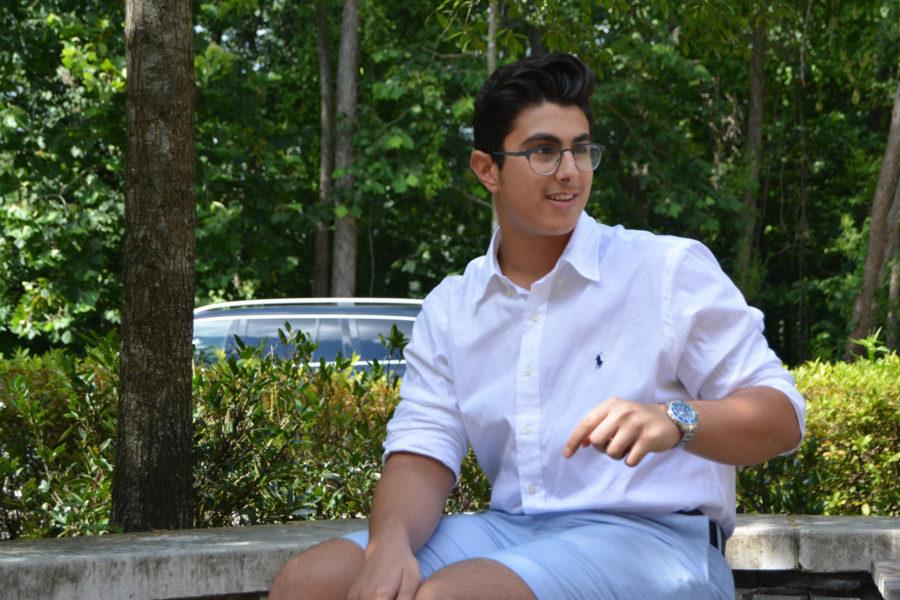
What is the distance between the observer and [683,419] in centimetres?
219

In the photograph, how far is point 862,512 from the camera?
4.96m

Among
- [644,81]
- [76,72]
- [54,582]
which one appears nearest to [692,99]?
[644,81]

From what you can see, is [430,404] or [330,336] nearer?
[430,404]

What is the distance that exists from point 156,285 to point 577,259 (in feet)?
6.43

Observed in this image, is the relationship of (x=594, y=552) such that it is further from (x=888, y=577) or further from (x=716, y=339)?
(x=888, y=577)

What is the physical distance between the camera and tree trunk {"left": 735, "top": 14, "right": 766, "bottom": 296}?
2477 centimetres

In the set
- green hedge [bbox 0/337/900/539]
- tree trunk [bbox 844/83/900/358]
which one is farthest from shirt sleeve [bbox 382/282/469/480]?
tree trunk [bbox 844/83/900/358]

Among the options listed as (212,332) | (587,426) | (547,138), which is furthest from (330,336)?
(587,426)

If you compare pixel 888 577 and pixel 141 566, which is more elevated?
pixel 888 577

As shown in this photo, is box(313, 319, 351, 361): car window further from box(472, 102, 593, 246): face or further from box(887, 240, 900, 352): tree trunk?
box(887, 240, 900, 352): tree trunk

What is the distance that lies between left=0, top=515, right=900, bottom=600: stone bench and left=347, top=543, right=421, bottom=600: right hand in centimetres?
115

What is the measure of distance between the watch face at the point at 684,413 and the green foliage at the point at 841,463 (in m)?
2.40

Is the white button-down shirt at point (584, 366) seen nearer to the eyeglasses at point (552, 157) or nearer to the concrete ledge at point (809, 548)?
the eyeglasses at point (552, 157)

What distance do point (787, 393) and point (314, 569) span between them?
912 millimetres
